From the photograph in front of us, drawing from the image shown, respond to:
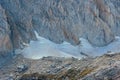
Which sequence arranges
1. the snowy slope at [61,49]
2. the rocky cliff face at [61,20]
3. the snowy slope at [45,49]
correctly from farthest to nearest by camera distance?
the rocky cliff face at [61,20] → the snowy slope at [61,49] → the snowy slope at [45,49]

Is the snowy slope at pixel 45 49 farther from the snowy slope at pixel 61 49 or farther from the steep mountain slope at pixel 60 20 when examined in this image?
the steep mountain slope at pixel 60 20

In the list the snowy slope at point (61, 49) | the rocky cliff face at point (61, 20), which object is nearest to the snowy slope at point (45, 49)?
the snowy slope at point (61, 49)

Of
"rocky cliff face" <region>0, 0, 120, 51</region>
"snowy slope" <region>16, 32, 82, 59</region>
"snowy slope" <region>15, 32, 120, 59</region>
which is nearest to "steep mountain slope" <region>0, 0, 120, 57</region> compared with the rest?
"rocky cliff face" <region>0, 0, 120, 51</region>

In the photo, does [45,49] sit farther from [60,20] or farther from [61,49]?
[60,20]

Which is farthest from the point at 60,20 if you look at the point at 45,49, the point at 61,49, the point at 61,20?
the point at 45,49

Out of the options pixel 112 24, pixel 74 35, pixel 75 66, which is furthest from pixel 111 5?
pixel 75 66

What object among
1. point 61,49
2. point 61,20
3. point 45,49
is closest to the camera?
point 45,49

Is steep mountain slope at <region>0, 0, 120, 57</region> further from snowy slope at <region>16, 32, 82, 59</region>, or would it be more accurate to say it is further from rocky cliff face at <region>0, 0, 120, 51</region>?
snowy slope at <region>16, 32, 82, 59</region>
